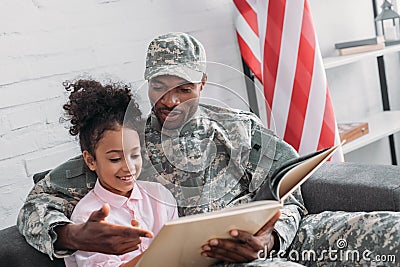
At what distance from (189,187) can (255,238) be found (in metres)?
0.28

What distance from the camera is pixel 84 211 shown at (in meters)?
1.66

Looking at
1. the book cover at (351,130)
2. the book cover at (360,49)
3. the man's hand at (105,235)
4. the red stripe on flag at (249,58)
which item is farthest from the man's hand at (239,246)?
the book cover at (360,49)

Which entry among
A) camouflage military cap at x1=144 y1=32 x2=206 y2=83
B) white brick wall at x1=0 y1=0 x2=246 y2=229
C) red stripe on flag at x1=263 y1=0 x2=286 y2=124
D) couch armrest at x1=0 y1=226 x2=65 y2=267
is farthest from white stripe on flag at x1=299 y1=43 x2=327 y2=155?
couch armrest at x1=0 y1=226 x2=65 y2=267

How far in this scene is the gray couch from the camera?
1646 mm

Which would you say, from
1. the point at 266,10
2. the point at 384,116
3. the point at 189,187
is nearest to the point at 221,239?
the point at 189,187

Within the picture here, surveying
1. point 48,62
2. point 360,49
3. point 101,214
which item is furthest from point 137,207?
point 360,49

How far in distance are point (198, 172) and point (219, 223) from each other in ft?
1.18

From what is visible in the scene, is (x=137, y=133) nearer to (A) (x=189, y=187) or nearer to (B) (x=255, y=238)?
(A) (x=189, y=187)

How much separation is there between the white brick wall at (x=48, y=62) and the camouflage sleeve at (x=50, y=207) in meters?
0.39

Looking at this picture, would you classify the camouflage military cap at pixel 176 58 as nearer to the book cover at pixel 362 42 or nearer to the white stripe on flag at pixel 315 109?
the white stripe on flag at pixel 315 109

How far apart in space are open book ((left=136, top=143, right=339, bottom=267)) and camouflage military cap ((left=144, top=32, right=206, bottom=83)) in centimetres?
39

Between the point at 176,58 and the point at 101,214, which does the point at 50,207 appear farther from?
the point at 176,58

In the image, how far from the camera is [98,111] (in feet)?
5.54

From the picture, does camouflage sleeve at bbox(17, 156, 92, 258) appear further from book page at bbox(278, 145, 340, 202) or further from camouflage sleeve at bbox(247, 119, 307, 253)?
book page at bbox(278, 145, 340, 202)
